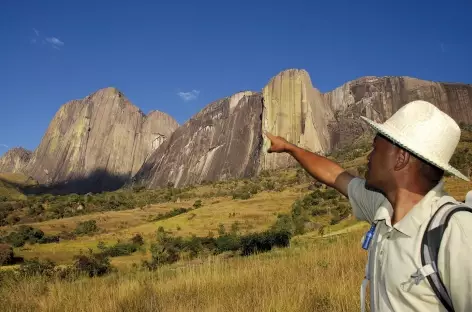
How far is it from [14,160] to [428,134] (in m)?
177

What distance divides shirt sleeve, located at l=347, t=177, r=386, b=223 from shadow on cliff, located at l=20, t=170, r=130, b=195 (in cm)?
12521

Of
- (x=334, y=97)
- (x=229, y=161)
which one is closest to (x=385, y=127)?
(x=229, y=161)

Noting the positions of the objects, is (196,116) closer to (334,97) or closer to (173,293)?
(334,97)

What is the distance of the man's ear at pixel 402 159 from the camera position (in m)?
1.83

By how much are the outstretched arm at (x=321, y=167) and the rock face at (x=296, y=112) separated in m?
76.2

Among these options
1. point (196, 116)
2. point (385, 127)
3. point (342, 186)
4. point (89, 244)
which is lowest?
point (89, 244)

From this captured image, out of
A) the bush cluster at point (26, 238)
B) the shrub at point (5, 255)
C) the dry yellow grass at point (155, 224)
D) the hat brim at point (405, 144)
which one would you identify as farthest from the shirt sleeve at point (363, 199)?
the bush cluster at point (26, 238)

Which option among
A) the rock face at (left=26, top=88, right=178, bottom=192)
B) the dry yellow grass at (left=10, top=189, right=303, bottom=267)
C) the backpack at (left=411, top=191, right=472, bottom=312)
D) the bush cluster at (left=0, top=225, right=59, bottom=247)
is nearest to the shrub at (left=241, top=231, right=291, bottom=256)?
the dry yellow grass at (left=10, top=189, right=303, bottom=267)

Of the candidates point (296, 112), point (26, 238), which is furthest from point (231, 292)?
point (296, 112)

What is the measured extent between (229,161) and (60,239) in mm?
58767

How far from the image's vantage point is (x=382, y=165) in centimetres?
193

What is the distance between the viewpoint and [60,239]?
28375 millimetres

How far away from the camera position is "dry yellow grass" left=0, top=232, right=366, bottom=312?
483 cm

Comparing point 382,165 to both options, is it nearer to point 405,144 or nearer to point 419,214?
point 405,144
